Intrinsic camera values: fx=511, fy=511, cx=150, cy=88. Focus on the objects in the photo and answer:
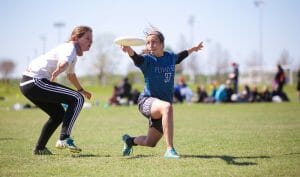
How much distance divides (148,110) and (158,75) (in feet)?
1.97

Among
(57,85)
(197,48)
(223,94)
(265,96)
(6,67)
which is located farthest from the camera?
(6,67)

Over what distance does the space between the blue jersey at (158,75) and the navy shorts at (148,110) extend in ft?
0.47

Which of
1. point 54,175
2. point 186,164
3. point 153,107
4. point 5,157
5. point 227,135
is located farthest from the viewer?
point 227,135

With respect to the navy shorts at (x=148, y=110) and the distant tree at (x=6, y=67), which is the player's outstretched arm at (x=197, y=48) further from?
the distant tree at (x=6, y=67)

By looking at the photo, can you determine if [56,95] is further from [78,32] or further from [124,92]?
[124,92]

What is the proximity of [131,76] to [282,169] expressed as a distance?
208ft

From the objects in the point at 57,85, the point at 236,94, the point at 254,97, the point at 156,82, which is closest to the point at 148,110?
the point at 156,82

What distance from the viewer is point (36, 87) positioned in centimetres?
852

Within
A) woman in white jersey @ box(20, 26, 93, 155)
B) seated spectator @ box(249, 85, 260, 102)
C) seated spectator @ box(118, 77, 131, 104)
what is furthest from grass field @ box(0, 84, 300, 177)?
seated spectator @ box(249, 85, 260, 102)

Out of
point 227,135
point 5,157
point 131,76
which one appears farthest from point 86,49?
point 131,76

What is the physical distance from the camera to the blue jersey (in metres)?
8.34

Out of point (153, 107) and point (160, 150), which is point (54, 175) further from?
point (160, 150)

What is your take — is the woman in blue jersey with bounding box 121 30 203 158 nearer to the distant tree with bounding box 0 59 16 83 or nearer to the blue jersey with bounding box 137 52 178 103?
the blue jersey with bounding box 137 52 178 103

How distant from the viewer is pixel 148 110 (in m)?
8.26
